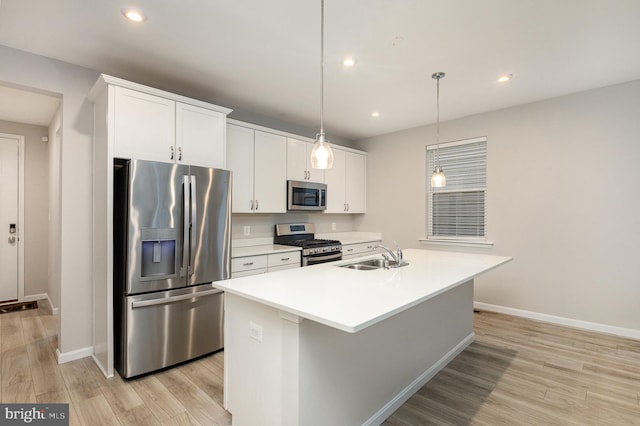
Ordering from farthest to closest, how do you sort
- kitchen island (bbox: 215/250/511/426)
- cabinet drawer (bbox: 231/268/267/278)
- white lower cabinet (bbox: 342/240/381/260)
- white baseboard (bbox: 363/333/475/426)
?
1. white lower cabinet (bbox: 342/240/381/260)
2. cabinet drawer (bbox: 231/268/267/278)
3. white baseboard (bbox: 363/333/475/426)
4. kitchen island (bbox: 215/250/511/426)

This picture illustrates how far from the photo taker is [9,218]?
4340 mm

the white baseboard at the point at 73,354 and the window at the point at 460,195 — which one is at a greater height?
the window at the point at 460,195

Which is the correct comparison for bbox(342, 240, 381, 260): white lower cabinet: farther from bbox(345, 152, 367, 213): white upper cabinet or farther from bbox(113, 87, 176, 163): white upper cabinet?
bbox(113, 87, 176, 163): white upper cabinet

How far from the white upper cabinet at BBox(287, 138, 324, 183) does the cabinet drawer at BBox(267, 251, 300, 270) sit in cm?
109

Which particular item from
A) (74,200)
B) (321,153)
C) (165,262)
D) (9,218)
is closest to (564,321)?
(321,153)

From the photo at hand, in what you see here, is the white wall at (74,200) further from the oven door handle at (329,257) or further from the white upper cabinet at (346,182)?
the white upper cabinet at (346,182)

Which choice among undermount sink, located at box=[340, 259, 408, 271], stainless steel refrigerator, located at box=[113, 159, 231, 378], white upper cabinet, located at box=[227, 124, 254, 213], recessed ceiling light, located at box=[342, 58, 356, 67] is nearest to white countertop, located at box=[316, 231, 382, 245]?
white upper cabinet, located at box=[227, 124, 254, 213]

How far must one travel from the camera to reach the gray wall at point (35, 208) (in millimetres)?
4453

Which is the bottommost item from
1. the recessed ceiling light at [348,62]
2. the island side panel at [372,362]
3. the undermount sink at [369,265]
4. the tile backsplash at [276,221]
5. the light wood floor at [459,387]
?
the light wood floor at [459,387]

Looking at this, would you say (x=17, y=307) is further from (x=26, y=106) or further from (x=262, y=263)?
(x=262, y=263)

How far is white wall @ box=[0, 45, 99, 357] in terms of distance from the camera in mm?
2723

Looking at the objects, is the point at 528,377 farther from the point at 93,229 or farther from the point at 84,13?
the point at 84,13

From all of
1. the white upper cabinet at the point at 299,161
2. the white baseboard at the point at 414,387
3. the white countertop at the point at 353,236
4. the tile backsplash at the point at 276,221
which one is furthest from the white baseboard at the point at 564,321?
the white upper cabinet at the point at 299,161

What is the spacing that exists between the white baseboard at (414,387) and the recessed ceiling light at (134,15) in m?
3.00
